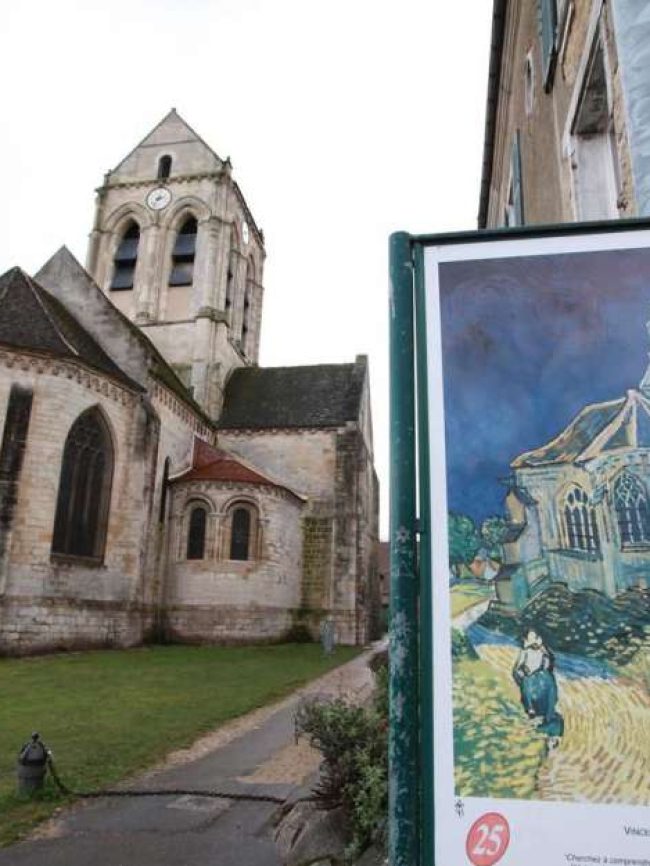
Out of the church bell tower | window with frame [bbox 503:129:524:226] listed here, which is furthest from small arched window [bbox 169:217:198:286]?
window with frame [bbox 503:129:524:226]

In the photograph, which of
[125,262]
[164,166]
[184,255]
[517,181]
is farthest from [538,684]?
[164,166]

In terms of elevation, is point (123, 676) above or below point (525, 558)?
below

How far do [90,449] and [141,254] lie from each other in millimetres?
14967

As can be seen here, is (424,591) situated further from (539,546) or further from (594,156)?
(594,156)

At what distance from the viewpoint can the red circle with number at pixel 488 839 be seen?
1.45m

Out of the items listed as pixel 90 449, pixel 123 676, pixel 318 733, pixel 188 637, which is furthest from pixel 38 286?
pixel 318 733

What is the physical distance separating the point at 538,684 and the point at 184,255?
1212 inches

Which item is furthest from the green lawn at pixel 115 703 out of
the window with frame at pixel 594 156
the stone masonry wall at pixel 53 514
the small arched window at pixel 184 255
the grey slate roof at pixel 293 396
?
the small arched window at pixel 184 255

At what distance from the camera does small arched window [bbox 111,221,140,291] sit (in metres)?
30.3

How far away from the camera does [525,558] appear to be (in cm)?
168

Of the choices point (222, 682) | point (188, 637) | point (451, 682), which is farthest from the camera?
point (188, 637)

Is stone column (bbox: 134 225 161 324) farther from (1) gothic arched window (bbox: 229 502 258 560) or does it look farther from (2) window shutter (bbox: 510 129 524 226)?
(2) window shutter (bbox: 510 129 524 226)

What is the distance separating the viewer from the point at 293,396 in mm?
28547

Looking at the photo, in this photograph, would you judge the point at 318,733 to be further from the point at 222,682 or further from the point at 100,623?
the point at 100,623
